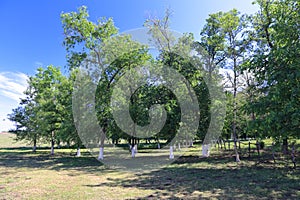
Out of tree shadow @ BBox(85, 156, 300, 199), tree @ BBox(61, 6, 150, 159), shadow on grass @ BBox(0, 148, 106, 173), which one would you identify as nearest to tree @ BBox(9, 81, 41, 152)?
shadow on grass @ BBox(0, 148, 106, 173)

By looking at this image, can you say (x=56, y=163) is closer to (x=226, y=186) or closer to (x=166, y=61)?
(x=166, y=61)

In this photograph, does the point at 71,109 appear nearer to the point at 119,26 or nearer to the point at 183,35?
the point at 119,26

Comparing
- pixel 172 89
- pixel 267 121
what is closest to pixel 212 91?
pixel 172 89

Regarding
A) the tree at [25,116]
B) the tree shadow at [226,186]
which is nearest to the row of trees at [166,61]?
the tree shadow at [226,186]

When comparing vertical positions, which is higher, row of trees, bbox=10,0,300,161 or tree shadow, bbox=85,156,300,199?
row of trees, bbox=10,0,300,161

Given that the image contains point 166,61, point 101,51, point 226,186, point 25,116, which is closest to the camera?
point 226,186

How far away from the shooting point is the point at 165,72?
1462 centimetres

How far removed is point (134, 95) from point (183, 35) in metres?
6.21

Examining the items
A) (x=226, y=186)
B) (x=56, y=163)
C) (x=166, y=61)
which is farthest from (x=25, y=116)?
(x=226, y=186)

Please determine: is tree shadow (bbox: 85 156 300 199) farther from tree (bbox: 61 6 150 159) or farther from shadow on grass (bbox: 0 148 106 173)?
tree (bbox: 61 6 150 159)

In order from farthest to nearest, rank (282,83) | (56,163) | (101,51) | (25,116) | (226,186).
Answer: (25,116), (101,51), (56,163), (226,186), (282,83)

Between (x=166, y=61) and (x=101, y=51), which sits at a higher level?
(x=101, y=51)

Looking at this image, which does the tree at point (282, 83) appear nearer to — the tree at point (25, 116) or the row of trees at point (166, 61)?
the row of trees at point (166, 61)

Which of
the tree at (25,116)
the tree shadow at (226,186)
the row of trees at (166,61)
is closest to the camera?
the tree shadow at (226,186)
